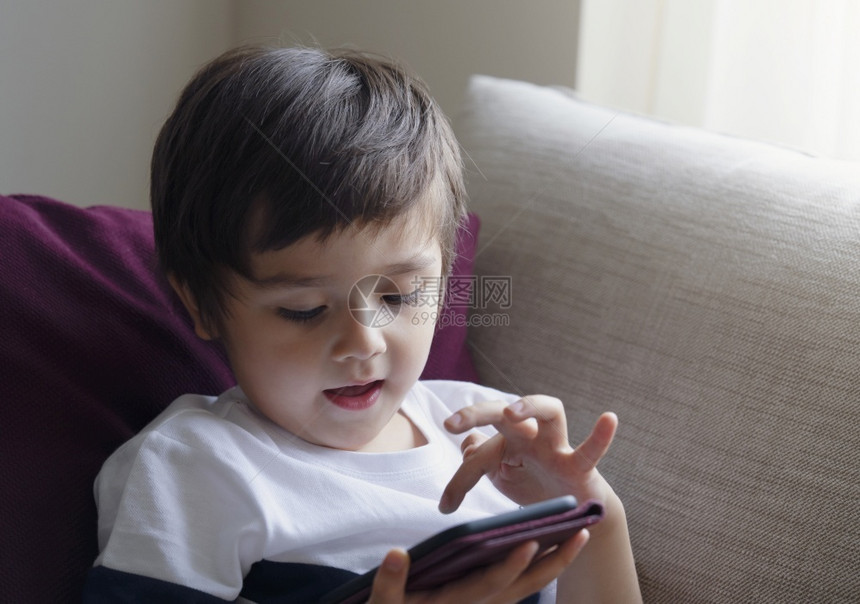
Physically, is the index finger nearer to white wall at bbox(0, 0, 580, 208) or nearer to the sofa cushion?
the sofa cushion

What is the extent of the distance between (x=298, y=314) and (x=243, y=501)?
148 mm

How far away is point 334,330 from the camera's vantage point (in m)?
0.74

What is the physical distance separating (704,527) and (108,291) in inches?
22.0

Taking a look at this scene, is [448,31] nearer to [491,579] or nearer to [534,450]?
[534,450]

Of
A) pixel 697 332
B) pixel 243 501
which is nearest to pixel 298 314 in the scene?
pixel 243 501

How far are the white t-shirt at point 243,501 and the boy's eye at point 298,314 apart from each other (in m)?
0.10

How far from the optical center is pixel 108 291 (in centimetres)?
85

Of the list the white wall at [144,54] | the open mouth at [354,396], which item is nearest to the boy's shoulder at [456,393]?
the open mouth at [354,396]

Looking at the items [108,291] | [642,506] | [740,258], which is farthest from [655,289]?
[108,291]

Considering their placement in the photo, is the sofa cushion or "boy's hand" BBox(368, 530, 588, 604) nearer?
"boy's hand" BBox(368, 530, 588, 604)

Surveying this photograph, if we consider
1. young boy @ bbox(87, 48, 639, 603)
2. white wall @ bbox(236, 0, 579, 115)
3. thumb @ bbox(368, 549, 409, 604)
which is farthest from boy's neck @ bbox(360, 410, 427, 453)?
white wall @ bbox(236, 0, 579, 115)

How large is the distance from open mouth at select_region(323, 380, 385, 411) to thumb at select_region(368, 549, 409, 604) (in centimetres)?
20

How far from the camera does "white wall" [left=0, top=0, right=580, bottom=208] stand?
4.56 ft

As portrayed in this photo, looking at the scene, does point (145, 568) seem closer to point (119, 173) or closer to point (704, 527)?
point (704, 527)
